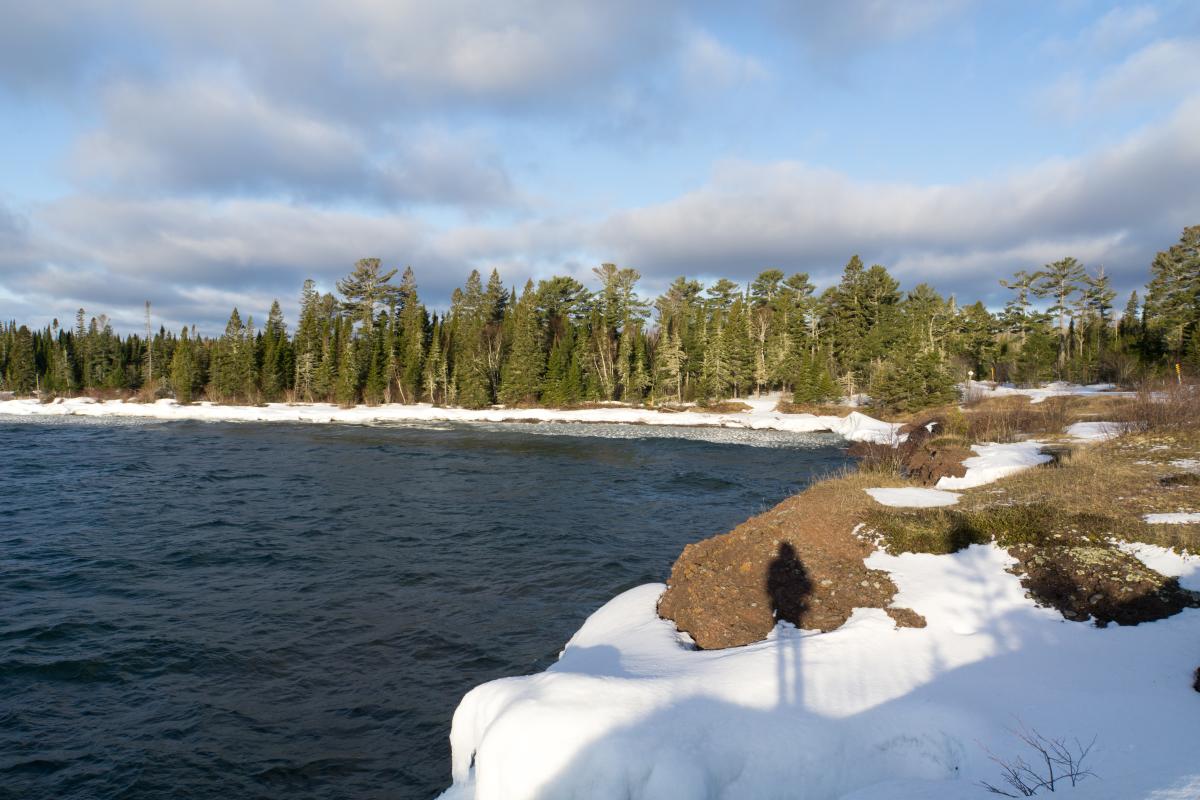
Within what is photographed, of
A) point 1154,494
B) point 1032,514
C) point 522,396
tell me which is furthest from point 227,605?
point 522,396

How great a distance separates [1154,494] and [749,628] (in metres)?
8.61

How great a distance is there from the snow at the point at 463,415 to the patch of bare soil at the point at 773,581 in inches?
1615

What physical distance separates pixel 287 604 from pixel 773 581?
820 centimetres

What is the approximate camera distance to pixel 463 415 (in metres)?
59.0

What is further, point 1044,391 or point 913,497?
point 1044,391

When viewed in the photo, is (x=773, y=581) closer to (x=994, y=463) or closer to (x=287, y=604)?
(x=287, y=604)

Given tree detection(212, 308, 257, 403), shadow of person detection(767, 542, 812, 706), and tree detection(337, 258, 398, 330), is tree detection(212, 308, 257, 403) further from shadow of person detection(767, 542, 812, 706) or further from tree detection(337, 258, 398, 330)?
shadow of person detection(767, 542, 812, 706)

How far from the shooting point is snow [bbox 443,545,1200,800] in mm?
4422

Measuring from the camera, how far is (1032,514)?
9133 mm

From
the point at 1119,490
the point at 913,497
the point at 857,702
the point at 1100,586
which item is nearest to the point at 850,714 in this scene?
the point at 857,702

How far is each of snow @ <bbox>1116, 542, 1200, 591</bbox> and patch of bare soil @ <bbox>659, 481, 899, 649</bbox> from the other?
3.08 meters

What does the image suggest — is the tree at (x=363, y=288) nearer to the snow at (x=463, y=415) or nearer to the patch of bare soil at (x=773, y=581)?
the snow at (x=463, y=415)

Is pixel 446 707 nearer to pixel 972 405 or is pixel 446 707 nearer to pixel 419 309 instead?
pixel 972 405

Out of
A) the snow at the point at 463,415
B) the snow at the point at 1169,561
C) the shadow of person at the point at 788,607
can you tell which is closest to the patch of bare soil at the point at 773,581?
the shadow of person at the point at 788,607
